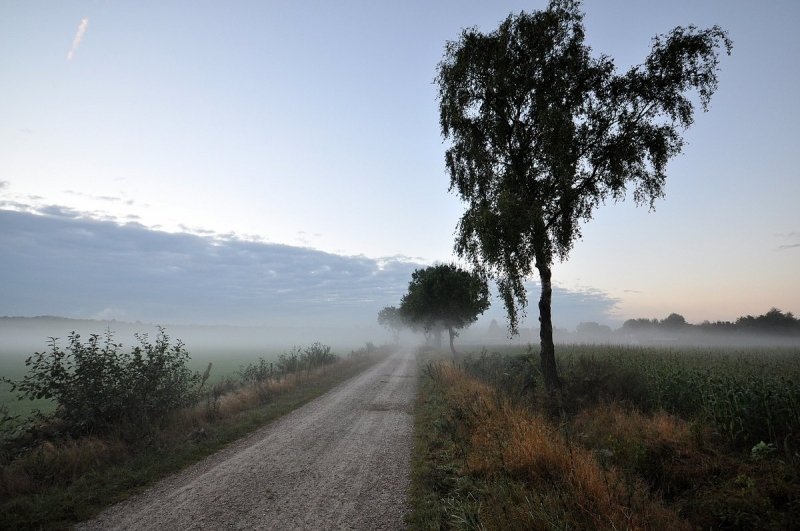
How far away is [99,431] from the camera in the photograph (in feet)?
33.8

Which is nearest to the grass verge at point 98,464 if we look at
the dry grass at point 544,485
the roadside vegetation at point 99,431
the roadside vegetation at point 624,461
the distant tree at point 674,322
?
the roadside vegetation at point 99,431

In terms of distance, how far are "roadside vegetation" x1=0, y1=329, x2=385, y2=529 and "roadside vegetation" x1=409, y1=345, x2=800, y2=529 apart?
6551 millimetres

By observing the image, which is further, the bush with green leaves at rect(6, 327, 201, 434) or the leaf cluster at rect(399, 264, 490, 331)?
the leaf cluster at rect(399, 264, 490, 331)

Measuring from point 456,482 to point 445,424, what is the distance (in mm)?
4121

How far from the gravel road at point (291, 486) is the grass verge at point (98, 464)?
579 millimetres

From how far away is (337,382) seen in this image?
24.1 metres

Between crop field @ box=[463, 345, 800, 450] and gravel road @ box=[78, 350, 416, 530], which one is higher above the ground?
crop field @ box=[463, 345, 800, 450]

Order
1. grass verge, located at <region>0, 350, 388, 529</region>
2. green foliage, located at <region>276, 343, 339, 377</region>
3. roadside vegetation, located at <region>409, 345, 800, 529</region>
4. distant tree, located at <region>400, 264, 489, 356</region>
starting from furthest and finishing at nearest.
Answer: distant tree, located at <region>400, 264, 489, 356</region>
green foliage, located at <region>276, 343, 339, 377</region>
grass verge, located at <region>0, 350, 388, 529</region>
roadside vegetation, located at <region>409, 345, 800, 529</region>

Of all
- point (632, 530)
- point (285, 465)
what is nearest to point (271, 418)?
point (285, 465)

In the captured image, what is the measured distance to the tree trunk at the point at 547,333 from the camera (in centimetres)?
1395

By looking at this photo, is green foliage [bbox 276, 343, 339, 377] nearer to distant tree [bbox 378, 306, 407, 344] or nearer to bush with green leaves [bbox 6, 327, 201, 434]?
bush with green leaves [bbox 6, 327, 201, 434]

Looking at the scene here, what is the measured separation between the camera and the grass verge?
6.62m

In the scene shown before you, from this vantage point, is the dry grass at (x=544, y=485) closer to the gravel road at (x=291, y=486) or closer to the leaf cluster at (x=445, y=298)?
the gravel road at (x=291, y=486)

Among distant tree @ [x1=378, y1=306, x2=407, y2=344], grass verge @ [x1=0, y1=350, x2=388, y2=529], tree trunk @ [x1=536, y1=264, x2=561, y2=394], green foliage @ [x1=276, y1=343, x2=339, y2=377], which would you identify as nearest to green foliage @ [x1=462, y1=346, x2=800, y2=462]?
tree trunk @ [x1=536, y1=264, x2=561, y2=394]
